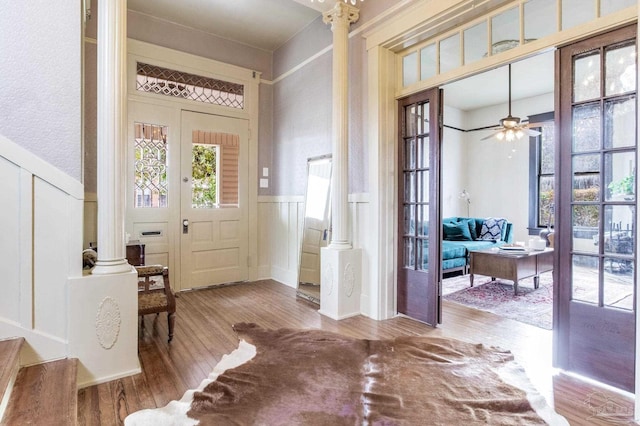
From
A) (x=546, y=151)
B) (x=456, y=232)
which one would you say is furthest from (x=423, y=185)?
(x=546, y=151)

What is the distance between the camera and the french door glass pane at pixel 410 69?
3464 mm

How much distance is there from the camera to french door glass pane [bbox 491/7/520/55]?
8.71 ft

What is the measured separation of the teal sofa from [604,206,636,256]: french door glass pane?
3.27m

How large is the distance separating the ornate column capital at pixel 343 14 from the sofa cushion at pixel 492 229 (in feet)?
16.0

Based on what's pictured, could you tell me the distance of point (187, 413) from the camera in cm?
189

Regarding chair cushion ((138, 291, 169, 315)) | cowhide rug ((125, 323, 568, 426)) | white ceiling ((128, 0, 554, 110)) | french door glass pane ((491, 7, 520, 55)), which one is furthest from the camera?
white ceiling ((128, 0, 554, 110))

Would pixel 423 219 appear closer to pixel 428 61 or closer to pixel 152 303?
pixel 428 61

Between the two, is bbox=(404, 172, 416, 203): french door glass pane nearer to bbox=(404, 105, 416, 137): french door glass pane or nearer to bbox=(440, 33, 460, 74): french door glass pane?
bbox=(404, 105, 416, 137): french door glass pane

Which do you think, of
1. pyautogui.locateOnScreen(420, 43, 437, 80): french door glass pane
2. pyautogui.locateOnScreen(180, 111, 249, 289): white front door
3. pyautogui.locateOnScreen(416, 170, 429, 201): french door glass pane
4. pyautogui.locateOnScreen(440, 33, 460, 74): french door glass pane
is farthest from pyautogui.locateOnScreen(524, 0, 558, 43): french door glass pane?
pyautogui.locateOnScreen(180, 111, 249, 289): white front door

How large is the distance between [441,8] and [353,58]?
111 cm

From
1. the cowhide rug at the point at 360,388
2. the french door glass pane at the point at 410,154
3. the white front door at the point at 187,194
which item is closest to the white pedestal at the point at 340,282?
the cowhide rug at the point at 360,388

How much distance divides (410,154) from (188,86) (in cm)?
308

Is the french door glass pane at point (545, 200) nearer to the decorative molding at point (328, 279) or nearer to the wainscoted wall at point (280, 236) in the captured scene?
the wainscoted wall at point (280, 236)

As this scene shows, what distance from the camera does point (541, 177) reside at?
722 cm
